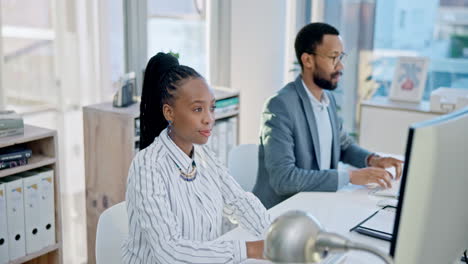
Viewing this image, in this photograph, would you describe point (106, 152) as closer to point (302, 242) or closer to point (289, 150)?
point (289, 150)

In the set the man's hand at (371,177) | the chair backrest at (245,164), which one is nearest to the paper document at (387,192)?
the man's hand at (371,177)

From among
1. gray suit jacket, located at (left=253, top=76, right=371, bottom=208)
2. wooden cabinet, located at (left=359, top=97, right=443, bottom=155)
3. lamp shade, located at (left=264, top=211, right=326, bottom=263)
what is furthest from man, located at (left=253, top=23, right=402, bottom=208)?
lamp shade, located at (left=264, top=211, right=326, bottom=263)

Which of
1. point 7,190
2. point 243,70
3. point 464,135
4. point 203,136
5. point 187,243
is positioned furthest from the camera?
point 243,70

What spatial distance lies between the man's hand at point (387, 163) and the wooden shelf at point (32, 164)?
57.1 inches

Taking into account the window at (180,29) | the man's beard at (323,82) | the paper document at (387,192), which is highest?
the window at (180,29)

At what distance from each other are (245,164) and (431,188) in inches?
63.3

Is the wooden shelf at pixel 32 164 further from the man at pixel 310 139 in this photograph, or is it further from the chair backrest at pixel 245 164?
the man at pixel 310 139

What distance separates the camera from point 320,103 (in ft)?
8.33

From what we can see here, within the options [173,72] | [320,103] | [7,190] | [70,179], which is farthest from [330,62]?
[70,179]

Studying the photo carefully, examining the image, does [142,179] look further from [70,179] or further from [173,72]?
[70,179]

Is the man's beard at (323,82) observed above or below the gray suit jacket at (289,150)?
above

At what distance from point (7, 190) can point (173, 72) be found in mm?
1167

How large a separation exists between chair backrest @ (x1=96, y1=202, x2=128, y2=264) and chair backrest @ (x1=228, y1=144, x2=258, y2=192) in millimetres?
914

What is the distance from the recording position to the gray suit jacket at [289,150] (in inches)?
88.9
